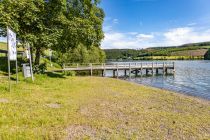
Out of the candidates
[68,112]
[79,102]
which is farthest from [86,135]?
[79,102]

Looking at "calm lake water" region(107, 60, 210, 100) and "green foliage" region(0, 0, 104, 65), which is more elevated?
"green foliage" region(0, 0, 104, 65)

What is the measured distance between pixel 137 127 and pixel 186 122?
2.63 meters

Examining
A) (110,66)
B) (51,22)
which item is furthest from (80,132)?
(110,66)

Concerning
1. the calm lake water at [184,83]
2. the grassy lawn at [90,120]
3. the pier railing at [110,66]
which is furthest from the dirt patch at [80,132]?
the pier railing at [110,66]

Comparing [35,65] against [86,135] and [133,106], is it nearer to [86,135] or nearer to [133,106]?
[133,106]

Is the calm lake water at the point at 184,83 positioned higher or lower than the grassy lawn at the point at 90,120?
lower

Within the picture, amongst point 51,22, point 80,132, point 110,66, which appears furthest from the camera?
point 110,66

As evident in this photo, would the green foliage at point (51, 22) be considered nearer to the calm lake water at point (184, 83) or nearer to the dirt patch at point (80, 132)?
the calm lake water at point (184, 83)

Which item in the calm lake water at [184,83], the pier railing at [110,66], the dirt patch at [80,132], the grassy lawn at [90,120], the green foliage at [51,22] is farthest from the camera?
the pier railing at [110,66]

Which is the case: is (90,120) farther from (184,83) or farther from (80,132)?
(184,83)

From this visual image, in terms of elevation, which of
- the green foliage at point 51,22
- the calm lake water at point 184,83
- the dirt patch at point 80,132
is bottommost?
the calm lake water at point 184,83

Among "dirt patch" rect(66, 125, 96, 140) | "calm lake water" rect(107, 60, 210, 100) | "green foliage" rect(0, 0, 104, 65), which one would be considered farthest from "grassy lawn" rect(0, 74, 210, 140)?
"calm lake water" rect(107, 60, 210, 100)

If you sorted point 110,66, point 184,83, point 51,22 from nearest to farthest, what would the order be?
point 51,22, point 184,83, point 110,66

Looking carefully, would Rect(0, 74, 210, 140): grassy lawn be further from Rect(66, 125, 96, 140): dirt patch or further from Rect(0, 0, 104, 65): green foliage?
Rect(0, 0, 104, 65): green foliage
